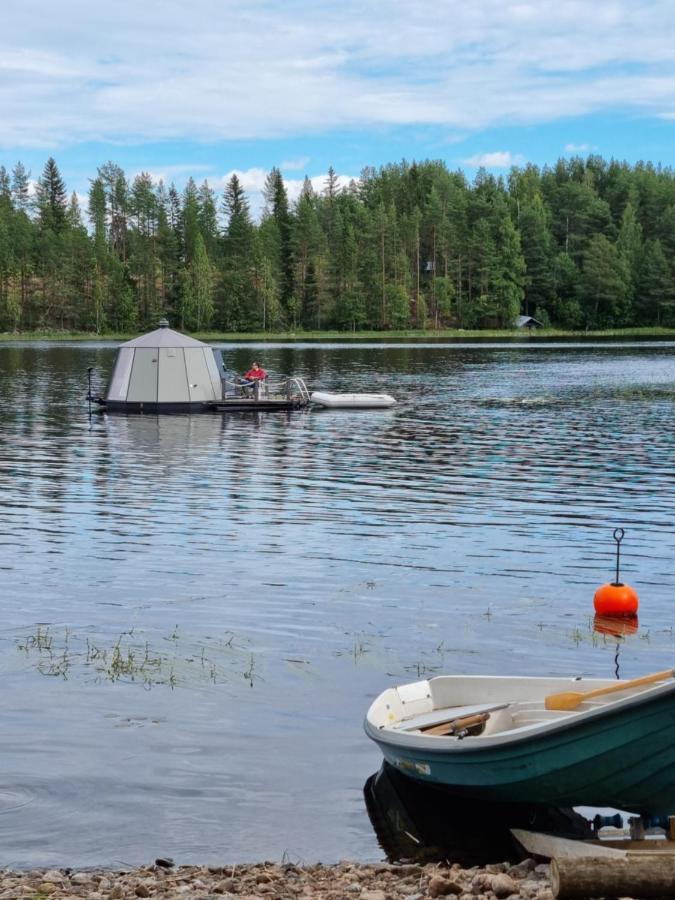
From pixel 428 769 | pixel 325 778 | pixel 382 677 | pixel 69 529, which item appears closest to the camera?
pixel 428 769

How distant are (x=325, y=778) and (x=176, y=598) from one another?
8485 mm

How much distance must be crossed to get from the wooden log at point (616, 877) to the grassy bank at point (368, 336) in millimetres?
169221

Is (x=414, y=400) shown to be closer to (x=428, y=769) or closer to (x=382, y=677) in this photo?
(x=382, y=677)

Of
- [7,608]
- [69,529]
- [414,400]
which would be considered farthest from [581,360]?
[7,608]

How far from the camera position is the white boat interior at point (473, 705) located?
12.2 meters

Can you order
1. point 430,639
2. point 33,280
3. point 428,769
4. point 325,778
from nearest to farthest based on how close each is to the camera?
point 428,769
point 325,778
point 430,639
point 33,280

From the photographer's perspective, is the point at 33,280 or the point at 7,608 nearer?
the point at 7,608

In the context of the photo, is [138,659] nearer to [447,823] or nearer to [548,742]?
[447,823]

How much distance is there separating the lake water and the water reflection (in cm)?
37

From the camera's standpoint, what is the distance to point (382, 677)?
16.8 meters

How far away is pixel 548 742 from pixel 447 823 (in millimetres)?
2071

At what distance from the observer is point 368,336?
189 m

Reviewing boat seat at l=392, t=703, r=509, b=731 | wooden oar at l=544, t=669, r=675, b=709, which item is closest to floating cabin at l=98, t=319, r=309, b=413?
boat seat at l=392, t=703, r=509, b=731

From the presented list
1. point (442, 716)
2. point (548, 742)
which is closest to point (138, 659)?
point (442, 716)
